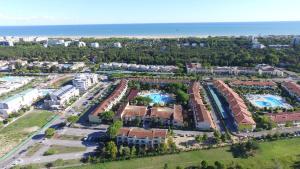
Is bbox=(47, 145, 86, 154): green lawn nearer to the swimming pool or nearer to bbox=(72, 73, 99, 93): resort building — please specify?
bbox=(72, 73, 99, 93): resort building

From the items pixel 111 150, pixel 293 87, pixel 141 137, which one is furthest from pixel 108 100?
Answer: pixel 293 87

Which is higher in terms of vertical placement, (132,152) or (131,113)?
(131,113)

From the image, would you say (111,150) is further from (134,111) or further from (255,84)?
(255,84)

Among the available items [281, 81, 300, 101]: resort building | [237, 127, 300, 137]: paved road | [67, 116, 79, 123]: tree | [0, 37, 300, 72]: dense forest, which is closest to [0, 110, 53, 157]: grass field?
[67, 116, 79, 123]: tree

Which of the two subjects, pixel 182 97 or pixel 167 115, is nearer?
pixel 167 115

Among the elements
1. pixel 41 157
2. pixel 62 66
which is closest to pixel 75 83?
pixel 62 66

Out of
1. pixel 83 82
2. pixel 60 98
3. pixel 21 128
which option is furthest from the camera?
pixel 83 82

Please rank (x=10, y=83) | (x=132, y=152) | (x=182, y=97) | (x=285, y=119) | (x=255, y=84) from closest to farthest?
1. (x=132, y=152)
2. (x=285, y=119)
3. (x=182, y=97)
4. (x=255, y=84)
5. (x=10, y=83)

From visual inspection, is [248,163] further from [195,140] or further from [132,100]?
[132,100]
